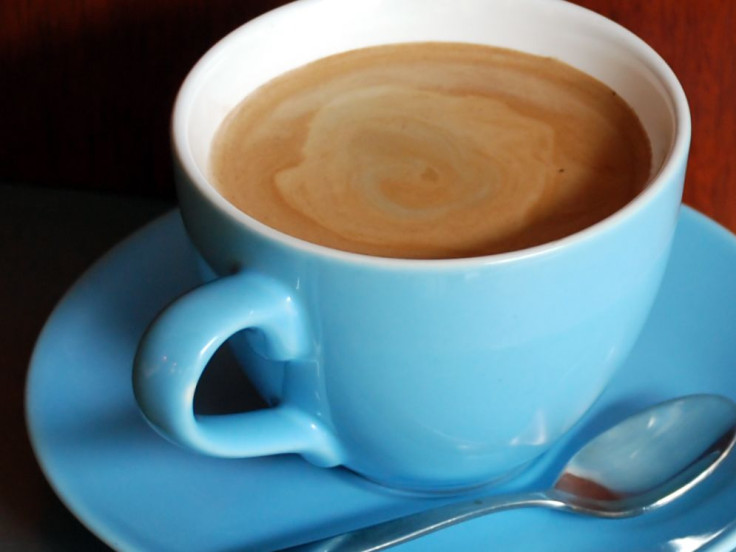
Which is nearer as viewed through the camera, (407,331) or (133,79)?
(407,331)

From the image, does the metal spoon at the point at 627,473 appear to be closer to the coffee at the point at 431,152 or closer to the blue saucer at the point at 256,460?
the blue saucer at the point at 256,460

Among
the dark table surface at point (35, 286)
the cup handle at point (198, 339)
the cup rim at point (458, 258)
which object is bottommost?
the dark table surface at point (35, 286)

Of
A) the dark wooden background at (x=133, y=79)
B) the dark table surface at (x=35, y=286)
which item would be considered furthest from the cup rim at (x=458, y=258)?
the dark table surface at (x=35, y=286)

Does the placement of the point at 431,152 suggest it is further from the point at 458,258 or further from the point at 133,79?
the point at 133,79

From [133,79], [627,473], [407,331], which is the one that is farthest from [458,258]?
[133,79]

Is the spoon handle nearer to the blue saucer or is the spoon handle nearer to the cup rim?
the blue saucer

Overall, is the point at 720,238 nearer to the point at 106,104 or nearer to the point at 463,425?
the point at 463,425
